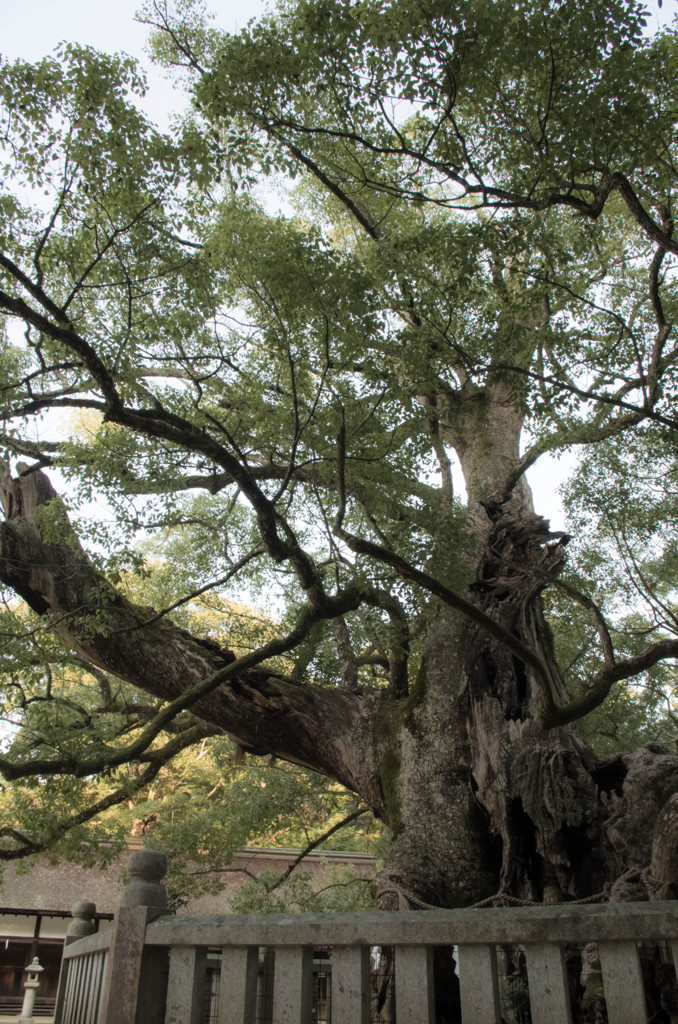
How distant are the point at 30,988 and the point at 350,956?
1150cm

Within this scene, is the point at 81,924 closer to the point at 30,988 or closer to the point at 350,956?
the point at 350,956

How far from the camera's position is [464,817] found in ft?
20.6

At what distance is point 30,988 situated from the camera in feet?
38.5

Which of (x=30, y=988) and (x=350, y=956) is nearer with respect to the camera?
(x=350, y=956)

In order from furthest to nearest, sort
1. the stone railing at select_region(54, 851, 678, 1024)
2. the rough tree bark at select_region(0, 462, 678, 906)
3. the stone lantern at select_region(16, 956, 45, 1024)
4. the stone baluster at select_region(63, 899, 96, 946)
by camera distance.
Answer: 1. the stone lantern at select_region(16, 956, 45, 1024)
2. the rough tree bark at select_region(0, 462, 678, 906)
3. the stone baluster at select_region(63, 899, 96, 946)
4. the stone railing at select_region(54, 851, 678, 1024)

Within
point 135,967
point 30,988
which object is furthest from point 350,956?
point 30,988

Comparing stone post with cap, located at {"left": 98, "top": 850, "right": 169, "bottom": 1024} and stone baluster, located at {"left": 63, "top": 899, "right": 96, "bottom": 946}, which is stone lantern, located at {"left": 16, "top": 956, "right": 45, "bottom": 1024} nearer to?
stone baluster, located at {"left": 63, "top": 899, "right": 96, "bottom": 946}

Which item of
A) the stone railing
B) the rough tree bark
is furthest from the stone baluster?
the rough tree bark

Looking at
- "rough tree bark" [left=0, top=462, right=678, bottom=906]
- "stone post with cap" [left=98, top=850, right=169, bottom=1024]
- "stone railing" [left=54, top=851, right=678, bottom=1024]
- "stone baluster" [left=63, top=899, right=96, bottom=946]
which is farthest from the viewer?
"rough tree bark" [left=0, top=462, right=678, bottom=906]

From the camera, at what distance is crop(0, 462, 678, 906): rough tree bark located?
18.8 ft

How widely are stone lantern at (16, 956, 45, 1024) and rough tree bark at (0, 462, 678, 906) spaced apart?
741cm

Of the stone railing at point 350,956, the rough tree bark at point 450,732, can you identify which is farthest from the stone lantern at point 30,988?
the stone railing at point 350,956

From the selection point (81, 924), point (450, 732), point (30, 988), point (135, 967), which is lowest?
point (30, 988)

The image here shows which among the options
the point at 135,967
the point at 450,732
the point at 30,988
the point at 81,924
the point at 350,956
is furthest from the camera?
the point at 30,988
